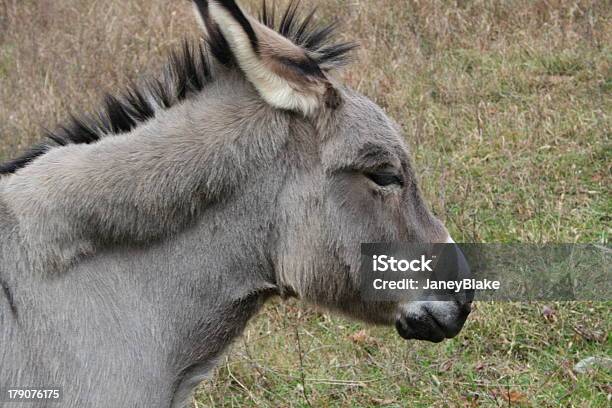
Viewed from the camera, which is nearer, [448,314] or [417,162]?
[448,314]

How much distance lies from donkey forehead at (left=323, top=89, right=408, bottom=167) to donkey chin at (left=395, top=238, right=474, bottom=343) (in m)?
0.45

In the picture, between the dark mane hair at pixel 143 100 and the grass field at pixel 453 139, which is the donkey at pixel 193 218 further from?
the grass field at pixel 453 139

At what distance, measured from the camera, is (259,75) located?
3.30 meters

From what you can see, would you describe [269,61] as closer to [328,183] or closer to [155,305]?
[328,183]

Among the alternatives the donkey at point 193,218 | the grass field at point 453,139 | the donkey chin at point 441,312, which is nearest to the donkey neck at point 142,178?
the donkey at point 193,218

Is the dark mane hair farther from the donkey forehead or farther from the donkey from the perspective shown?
the donkey forehead

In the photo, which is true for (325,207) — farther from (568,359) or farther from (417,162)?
(417,162)

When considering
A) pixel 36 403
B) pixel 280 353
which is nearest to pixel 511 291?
pixel 280 353

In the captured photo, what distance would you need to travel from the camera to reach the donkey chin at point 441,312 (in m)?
3.58

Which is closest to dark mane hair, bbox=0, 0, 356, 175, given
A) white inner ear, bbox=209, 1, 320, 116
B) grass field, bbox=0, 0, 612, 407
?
white inner ear, bbox=209, 1, 320, 116

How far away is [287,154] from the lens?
11.2 ft

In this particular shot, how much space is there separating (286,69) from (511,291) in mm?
2893

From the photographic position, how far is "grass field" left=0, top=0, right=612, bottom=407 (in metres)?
5.08

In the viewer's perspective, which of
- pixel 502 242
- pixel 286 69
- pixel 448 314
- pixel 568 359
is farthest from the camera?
pixel 502 242
